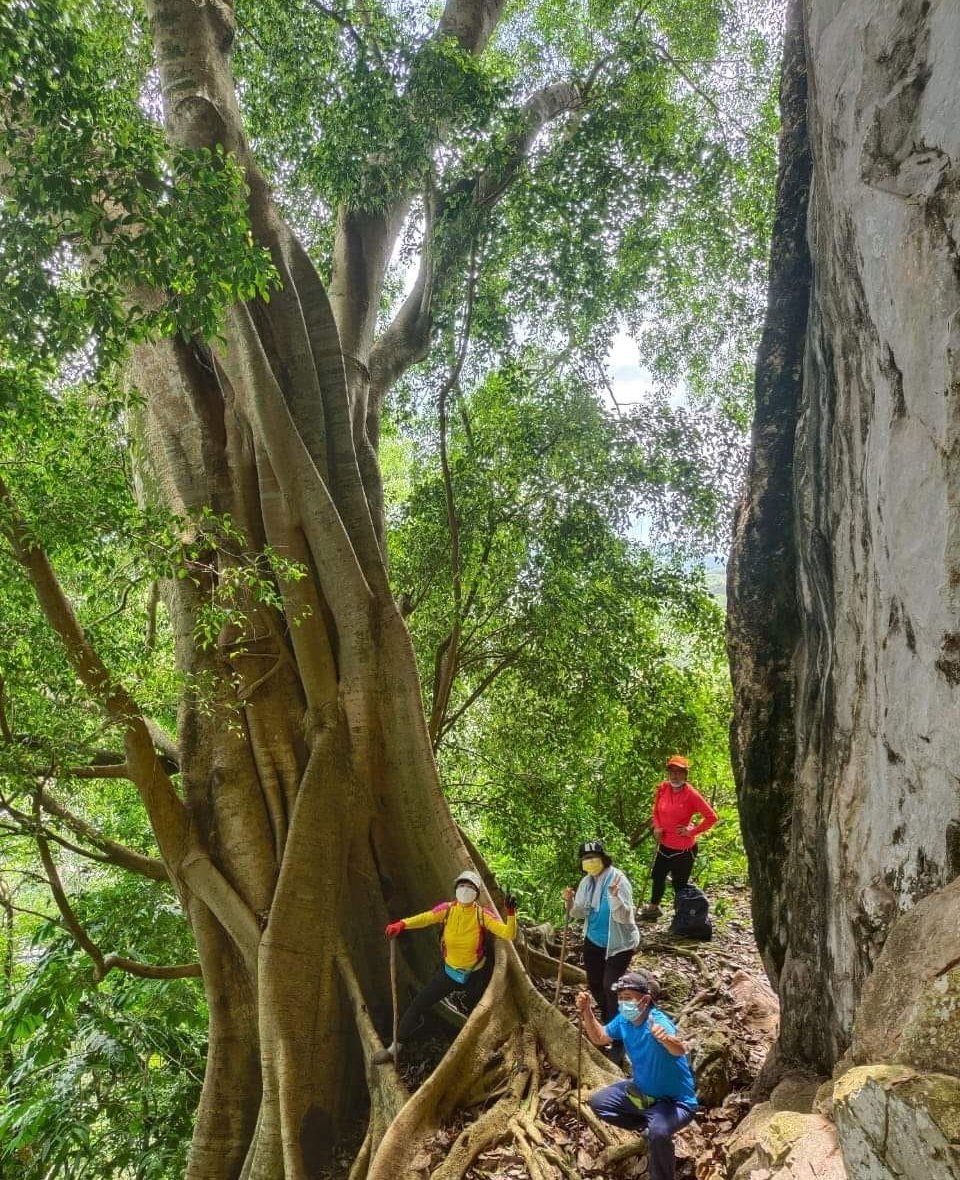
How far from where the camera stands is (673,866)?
271 inches

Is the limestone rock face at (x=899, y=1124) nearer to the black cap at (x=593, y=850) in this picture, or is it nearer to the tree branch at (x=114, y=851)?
the black cap at (x=593, y=850)

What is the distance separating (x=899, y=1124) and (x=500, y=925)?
3170 millimetres

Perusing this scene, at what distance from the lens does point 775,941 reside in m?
4.38

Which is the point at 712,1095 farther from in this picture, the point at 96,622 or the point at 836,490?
the point at 96,622

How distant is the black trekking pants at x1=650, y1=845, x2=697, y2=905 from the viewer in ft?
22.3

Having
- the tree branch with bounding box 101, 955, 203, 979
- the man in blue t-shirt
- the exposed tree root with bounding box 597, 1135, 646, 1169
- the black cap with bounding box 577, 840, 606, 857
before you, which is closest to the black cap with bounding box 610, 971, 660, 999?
the man in blue t-shirt

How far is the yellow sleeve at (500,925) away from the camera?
16.4 ft

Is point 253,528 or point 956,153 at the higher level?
point 253,528

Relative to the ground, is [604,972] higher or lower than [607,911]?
lower

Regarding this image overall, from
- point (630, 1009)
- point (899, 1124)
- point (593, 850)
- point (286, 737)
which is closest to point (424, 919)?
point (593, 850)

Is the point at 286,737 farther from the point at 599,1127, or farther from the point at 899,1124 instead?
the point at 899,1124

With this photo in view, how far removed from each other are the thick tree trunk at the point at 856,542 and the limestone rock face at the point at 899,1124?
2.62 feet

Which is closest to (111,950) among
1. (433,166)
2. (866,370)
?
(433,166)

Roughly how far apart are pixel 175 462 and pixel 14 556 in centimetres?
218
